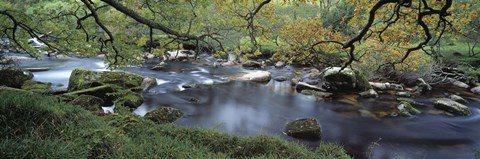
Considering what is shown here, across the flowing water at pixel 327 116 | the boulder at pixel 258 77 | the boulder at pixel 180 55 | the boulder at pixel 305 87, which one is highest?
the boulder at pixel 180 55

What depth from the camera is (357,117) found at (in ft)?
36.5

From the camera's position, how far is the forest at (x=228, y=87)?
4.38 meters

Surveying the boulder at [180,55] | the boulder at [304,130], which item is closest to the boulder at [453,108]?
the boulder at [304,130]

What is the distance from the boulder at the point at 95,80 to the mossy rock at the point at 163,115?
11.4 ft

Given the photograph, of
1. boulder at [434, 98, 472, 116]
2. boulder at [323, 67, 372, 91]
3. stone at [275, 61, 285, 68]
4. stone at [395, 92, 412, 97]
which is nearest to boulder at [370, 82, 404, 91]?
stone at [395, 92, 412, 97]

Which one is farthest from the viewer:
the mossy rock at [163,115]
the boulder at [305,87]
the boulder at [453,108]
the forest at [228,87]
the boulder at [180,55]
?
the boulder at [180,55]

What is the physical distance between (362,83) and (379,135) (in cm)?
582

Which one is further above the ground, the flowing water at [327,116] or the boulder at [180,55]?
the boulder at [180,55]

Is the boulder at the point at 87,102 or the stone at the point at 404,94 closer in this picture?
the boulder at the point at 87,102

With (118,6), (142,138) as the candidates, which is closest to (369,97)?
(142,138)

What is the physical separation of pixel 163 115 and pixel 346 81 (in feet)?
30.4

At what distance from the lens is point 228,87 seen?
15.4 meters

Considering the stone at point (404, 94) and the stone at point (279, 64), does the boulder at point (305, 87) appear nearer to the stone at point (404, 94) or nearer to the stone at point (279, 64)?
the stone at point (404, 94)

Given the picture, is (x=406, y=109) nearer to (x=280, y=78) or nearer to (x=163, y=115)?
(x=280, y=78)
